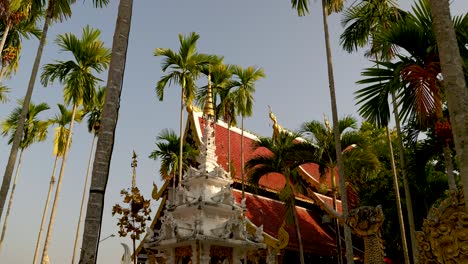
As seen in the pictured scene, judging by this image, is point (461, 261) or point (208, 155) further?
point (208, 155)

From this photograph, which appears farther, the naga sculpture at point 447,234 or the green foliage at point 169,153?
the green foliage at point 169,153

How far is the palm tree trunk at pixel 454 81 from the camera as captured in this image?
15.0 ft

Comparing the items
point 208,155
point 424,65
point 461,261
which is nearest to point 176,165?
point 208,155

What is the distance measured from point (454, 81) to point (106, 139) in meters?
4.34

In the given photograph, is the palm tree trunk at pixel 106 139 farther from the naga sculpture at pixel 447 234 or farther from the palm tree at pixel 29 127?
the palm tree at pixel 29 127

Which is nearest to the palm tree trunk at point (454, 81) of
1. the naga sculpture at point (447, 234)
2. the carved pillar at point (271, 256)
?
the naga sculpture at point (447, 234)

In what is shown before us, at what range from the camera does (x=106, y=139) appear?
17.7 ft

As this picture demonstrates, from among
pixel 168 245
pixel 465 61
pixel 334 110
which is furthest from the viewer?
pixel 168 245

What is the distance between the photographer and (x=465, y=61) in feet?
24.4

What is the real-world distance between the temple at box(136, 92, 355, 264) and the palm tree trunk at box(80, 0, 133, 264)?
7955 mm

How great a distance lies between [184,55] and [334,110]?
9015mm

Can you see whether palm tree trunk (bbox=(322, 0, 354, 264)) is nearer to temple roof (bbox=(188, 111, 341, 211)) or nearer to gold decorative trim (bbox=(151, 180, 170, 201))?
temple roof (bbox=(188, 111, 341, 211))

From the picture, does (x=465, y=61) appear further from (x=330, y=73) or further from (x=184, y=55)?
(x=184, y=55)

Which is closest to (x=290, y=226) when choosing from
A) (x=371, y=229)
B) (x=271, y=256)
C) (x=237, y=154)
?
(x=271, y=256)
